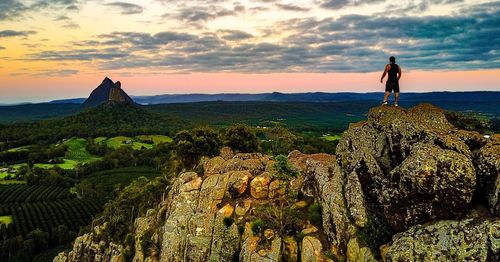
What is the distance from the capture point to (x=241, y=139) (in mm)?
57062

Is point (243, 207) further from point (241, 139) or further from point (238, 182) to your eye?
point (241, 139)

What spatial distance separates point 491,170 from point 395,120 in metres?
7.30

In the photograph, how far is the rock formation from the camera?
2208 centimetres

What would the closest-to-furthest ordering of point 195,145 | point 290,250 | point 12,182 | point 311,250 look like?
point 311,250 → point 290,250 → point 195,145 → point 12,182

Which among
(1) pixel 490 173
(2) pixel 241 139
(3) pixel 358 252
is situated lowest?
(3) pixel 358 252

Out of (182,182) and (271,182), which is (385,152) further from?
(182,182)

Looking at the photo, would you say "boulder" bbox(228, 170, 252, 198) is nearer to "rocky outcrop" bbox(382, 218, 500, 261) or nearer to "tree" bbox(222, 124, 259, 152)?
"rocky outcrop" bbox(382, 218, 500, 261)

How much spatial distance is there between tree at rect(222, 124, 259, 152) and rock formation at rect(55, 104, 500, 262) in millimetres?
15065

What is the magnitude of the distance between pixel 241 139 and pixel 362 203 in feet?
106

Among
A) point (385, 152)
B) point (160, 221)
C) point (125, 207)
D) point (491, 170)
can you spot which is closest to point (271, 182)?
point (385, 152)

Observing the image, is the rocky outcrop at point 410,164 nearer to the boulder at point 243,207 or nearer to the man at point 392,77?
the man at point 392,77

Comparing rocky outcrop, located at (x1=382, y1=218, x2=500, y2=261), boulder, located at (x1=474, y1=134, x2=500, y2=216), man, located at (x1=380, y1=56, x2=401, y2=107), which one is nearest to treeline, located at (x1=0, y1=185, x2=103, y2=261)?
man, located at (x1=380, y1=56, x2=401, y2=107)

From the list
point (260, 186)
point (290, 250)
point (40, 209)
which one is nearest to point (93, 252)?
point (260, 186)

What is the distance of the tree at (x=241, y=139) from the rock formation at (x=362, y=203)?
15065 millimetres
